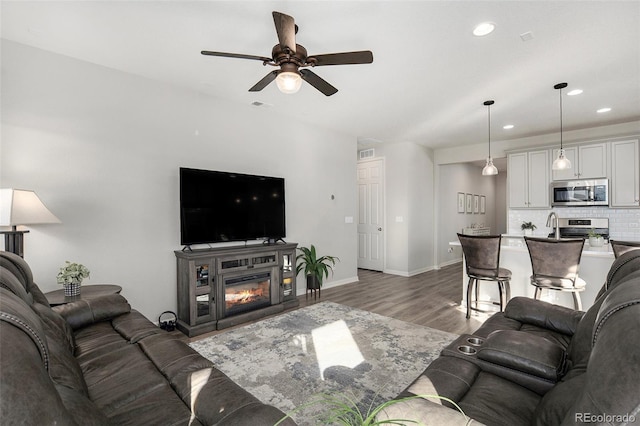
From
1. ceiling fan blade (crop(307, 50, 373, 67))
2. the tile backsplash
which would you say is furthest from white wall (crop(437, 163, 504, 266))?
ceiling fan blade (crop(307, 50, 373, 67))

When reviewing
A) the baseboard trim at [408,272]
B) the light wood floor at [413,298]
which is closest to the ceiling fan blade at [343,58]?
the light wood floor at [413,298]

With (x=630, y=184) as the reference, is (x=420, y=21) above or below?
above

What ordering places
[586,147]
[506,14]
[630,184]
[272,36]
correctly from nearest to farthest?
1. [506,14]
2. [272,36]
3. [630,184]
4. [586,147]

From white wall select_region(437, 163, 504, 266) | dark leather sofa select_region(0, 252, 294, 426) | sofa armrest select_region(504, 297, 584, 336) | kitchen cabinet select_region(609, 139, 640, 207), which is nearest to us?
dark leather sofa select_region(0, 252, 294, 426)

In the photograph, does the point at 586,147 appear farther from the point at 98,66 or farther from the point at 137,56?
the point at 98,66

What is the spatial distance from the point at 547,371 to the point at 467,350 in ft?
1.30

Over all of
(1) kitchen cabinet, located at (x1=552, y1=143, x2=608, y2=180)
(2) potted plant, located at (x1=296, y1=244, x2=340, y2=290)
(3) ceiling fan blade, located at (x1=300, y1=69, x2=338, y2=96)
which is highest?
(3) ceiling fan blade, located at (x1=300, y1=69, x2=338, y2=96)

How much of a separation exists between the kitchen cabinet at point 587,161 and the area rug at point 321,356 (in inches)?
172

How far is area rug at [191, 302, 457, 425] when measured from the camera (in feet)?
7.24

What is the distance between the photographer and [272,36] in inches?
104

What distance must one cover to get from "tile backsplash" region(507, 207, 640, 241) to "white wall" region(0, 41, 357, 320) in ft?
17.4

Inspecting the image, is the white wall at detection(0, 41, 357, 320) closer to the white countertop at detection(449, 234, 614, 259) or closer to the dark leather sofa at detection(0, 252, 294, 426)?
the dark leather sofa at detection(0, 252, 294, 426)

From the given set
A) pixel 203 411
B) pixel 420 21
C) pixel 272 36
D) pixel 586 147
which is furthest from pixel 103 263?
pixel 586 147

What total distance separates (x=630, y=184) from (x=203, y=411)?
22.2 feet
